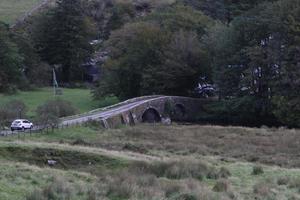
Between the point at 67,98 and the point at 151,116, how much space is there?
14708mm

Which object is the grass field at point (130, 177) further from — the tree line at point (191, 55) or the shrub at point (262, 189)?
the tree line at point (191, 55)

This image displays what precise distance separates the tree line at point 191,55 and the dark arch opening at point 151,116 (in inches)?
285

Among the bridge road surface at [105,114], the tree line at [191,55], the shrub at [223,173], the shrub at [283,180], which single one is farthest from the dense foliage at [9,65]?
the shrub at [283,180]

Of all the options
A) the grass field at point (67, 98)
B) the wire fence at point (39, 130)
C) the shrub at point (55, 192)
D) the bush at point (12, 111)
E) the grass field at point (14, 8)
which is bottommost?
the wire fence at point (39, 130)

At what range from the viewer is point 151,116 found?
80562 mm

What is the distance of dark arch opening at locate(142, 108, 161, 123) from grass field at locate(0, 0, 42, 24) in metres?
63.5

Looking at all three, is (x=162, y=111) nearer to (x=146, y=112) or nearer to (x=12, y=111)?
(x=146, y=112)

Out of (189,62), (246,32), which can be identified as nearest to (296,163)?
(246,32)

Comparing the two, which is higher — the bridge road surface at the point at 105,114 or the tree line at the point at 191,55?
the tree line at the point at 191,55

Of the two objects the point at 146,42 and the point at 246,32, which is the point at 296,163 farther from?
the point at 146,42

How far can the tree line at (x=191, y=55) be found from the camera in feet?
247

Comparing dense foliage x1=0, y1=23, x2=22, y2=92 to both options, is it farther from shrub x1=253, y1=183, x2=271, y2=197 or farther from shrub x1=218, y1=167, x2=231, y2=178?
shrub x1=253, y1=183, x2=271, y2=197

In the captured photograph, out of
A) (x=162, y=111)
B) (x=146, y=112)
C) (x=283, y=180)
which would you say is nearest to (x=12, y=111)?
(x=146, y=112)

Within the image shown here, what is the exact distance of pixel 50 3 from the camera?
144 meters
